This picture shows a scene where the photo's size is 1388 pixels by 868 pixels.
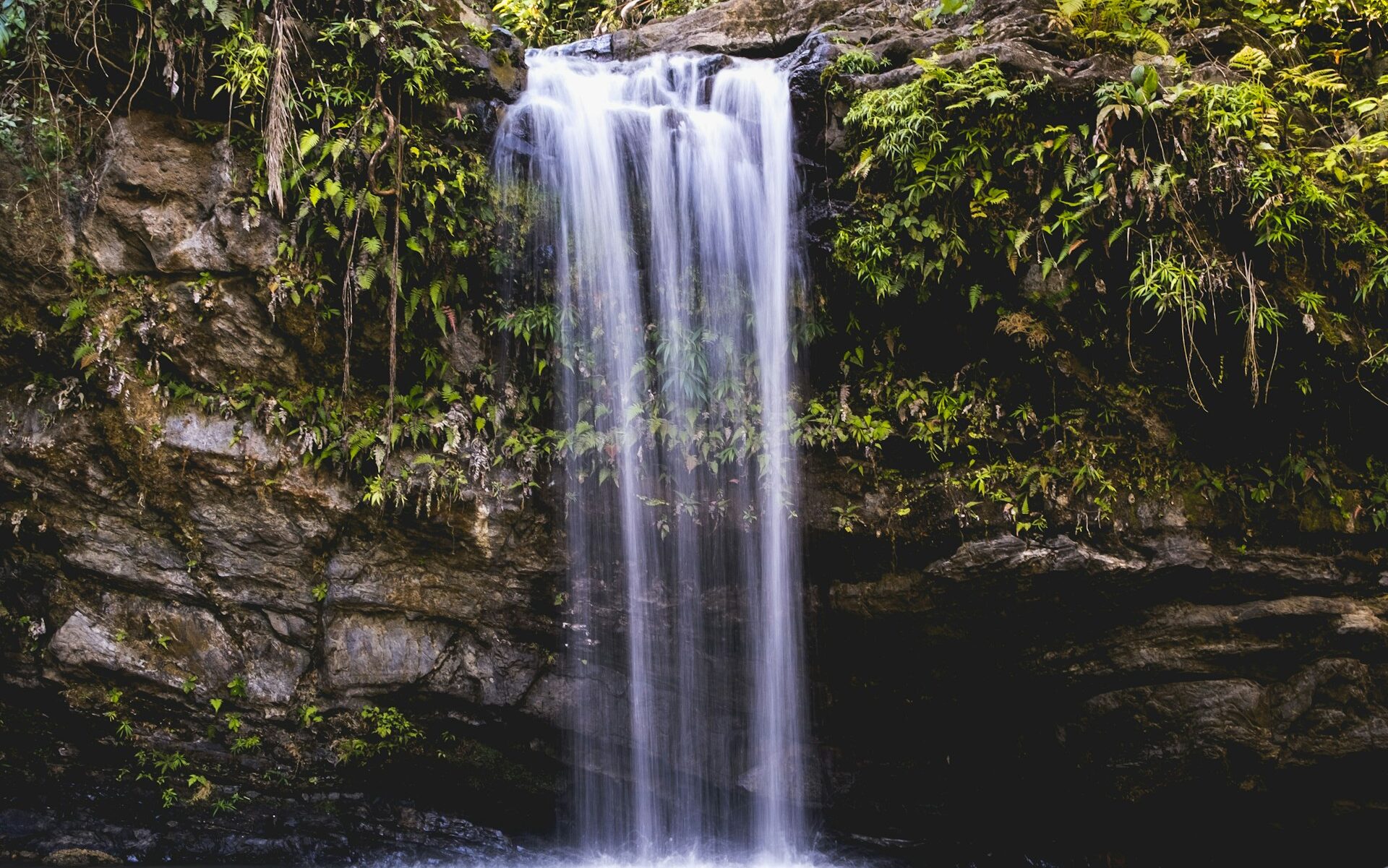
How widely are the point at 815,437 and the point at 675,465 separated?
3.64 feet

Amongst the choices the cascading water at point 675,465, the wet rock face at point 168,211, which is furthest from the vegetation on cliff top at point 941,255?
the cascading water at point 675,465

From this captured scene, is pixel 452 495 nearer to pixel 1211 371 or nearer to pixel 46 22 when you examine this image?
pixel 46 22

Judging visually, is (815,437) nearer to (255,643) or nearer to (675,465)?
(675,465)

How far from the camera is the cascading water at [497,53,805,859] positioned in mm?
5887

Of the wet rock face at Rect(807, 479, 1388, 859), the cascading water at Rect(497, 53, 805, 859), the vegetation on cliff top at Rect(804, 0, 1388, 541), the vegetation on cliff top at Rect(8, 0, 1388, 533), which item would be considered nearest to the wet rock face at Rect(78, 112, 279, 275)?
the vegetation on cliff top at Rect(8, 0, 1388, 533)

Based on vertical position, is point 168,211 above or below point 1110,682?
above

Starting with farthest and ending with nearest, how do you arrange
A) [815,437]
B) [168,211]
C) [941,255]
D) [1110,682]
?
1. [815,437]
2. [1110,682]
3. [941,255]
4. [168,211]

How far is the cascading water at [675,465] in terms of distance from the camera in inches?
232

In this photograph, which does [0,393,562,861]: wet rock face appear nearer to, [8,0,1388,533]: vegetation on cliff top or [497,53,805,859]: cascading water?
[8,0,1388,533]: vegetation on cliff top

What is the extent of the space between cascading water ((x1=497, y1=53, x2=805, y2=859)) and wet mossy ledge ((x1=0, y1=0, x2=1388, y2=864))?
0.67 feet

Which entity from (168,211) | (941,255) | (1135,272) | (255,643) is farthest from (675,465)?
(168,211)

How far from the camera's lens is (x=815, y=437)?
5.85 metres

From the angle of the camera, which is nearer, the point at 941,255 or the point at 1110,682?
the point at 941,255

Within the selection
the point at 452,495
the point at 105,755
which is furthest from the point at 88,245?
the point at 105,755
